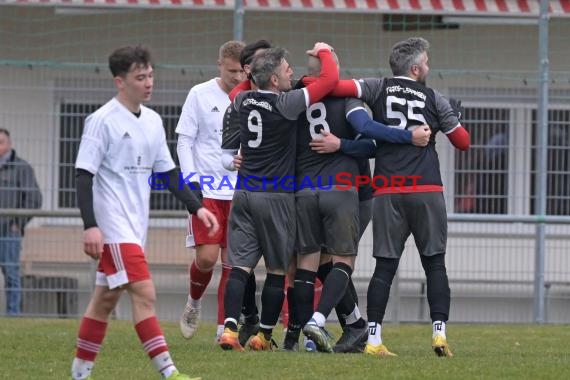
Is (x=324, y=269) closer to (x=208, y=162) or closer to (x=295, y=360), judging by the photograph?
(x=208, y=162)

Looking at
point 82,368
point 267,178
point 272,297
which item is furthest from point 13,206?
point 82,368

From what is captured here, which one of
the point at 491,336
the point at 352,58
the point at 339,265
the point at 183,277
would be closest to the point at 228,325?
the point at 339,265

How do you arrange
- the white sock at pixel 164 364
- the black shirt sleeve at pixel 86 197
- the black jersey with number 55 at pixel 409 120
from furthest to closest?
the black jersey with number 55 at pixel 409 120
the white sock at pixel 164 364
the black shirt sleeve at pixel 86 197

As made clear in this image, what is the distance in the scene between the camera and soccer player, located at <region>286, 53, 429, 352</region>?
31.4ft

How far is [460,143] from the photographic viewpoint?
9539 millimetres

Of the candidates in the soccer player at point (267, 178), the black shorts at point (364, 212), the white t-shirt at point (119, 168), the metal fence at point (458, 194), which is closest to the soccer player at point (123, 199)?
the white t-shirt at point (119, 168)

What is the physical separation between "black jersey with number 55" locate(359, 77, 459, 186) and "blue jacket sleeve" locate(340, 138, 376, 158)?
0.34 feet

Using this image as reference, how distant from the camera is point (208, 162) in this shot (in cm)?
1063

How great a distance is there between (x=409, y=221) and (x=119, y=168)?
2.47 m

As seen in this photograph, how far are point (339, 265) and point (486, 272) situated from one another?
5486 millimetres

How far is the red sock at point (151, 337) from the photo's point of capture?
764 cm

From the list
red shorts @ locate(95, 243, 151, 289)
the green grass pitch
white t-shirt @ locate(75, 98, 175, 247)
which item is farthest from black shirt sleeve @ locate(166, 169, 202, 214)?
the green grass pitch

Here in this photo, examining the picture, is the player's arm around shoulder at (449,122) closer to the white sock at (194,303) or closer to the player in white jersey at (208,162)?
the player in white jersey at (208,162)

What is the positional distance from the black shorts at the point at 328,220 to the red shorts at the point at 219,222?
99cm
